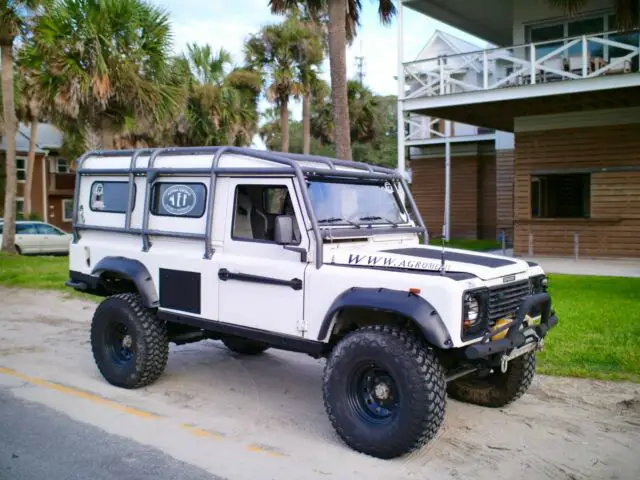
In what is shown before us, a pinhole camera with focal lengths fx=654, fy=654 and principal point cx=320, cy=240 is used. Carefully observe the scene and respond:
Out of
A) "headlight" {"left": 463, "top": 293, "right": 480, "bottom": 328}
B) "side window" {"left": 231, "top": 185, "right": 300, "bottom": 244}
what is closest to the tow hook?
"headlight" {"left": 463, "top": 293, "right": 480, "bottom": 328}

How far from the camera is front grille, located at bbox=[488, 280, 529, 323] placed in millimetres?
4618

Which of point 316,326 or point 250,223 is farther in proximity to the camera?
point 250,223

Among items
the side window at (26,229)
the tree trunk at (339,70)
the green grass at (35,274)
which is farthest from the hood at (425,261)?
the side window at (26,229)

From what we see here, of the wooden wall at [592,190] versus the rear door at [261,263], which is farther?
the wooden wall at [592,190]

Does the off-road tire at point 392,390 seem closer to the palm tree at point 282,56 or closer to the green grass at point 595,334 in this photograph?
the green grass at point 595,334

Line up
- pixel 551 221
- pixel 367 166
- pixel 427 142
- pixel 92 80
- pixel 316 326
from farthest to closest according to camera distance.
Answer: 1. pixel 427 142
2. pixel 551 221
3. pixel 92 80
4. pixel 367 166
5. pixel 316 326

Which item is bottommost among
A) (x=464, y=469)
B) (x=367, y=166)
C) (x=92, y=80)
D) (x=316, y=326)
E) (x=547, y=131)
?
(x=464, y=469)

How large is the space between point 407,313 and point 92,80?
43.9ft

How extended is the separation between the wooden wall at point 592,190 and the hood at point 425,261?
1170 cm

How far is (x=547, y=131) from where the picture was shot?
1672 cm

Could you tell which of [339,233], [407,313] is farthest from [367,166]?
[407,313]

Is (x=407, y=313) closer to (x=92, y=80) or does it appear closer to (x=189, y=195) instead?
(x=189, y=195)

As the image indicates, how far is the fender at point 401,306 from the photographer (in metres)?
4.23

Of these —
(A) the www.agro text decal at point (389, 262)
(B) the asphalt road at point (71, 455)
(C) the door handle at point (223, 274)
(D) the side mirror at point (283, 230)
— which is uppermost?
(D) the side mirror at point (283, 230)
